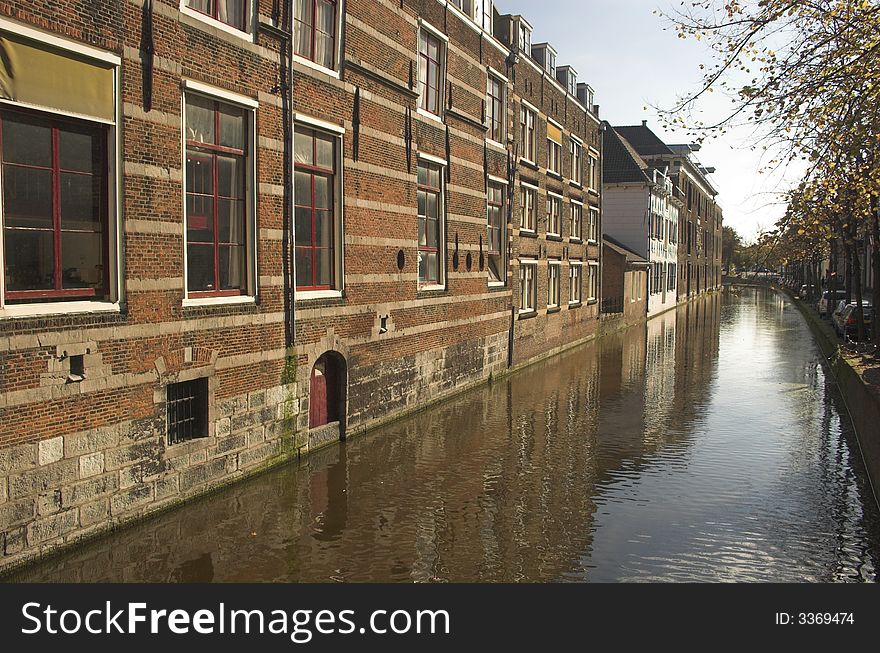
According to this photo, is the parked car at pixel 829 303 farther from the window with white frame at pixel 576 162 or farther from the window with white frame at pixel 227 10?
the window with white frame at pixel 227 10

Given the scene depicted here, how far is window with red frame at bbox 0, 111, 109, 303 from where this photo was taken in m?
7.98

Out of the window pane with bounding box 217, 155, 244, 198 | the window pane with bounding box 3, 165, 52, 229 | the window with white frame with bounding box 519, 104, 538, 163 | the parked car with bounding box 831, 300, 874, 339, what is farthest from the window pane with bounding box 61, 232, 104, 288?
the parked car with bounding box 831, 300, 874, 339

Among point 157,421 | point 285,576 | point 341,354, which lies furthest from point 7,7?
point 341,354

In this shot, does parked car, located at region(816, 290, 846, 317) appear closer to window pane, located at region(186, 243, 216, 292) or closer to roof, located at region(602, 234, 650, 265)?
roof, located at region(602, 234, 650, 265)

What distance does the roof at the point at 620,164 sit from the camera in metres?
47.9

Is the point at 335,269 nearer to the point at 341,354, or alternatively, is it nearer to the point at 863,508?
the point at 341,354

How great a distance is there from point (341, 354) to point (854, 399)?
407 inches

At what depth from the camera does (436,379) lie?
18.0 m

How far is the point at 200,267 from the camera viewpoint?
10.6m

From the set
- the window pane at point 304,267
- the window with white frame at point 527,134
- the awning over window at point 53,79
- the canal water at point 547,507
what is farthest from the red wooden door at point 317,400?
the window with white frame at point 527,134

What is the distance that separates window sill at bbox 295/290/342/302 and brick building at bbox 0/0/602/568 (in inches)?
1.2

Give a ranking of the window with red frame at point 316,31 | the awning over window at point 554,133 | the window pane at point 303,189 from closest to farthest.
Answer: the window with red frame at point 316,31 < the window pane at point 303,189 < the awning over window at point 554,133

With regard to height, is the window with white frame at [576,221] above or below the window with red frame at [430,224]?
above

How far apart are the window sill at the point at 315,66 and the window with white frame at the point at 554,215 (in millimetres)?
15710
